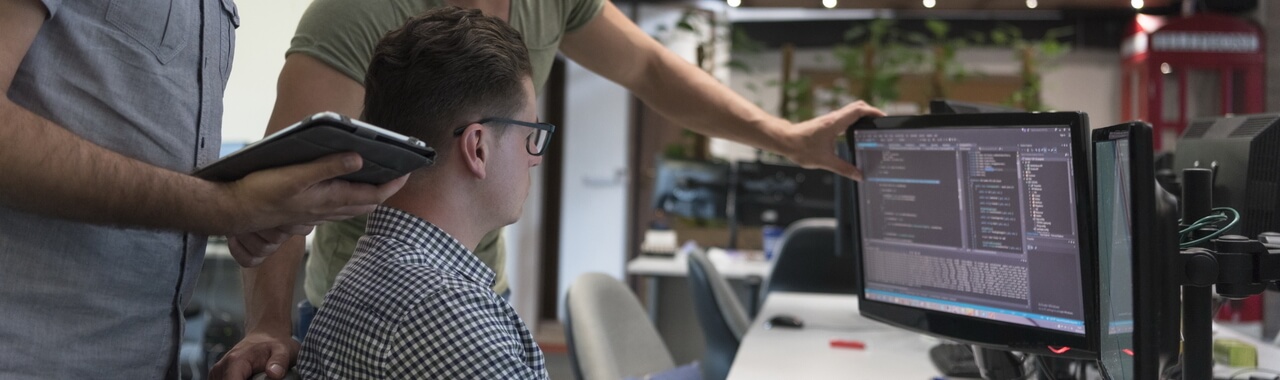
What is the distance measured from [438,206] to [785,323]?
1.77 metres

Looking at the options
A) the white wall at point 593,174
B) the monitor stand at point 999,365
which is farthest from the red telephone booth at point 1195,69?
the monitor stand at point 999,365

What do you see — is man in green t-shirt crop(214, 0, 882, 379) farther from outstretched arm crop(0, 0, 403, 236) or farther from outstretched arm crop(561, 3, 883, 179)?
outstretched arm crop(0, 0, 403, 236)

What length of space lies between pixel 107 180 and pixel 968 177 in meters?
1.22

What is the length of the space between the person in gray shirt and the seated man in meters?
0.11

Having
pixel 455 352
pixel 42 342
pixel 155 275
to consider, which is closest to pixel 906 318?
pixel 455 352

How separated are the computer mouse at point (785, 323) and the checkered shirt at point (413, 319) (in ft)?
5.63

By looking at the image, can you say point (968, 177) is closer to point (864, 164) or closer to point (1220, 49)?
point (864, 164)

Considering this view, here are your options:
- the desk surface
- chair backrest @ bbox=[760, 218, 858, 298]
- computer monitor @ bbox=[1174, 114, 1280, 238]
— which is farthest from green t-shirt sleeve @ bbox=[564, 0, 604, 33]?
the desk surface

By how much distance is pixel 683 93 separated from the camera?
208 centimetres

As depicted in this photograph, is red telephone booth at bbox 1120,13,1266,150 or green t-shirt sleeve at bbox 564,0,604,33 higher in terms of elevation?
red telephone booth at bbox 1120,13,1266,150

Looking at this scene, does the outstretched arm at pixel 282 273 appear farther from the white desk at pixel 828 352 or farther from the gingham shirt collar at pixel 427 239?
the white desk at pixel 828 352

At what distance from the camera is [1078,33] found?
8.16 metres

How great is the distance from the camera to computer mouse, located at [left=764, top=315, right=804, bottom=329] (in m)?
2.80

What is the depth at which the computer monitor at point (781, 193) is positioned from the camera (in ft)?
16.1
